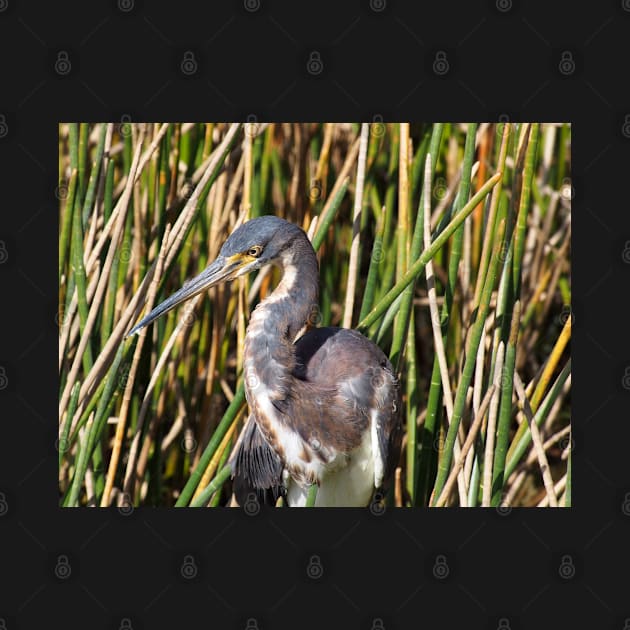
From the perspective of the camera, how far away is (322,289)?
2.66 meters

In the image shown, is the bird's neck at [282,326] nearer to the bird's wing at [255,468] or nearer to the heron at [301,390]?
the heron at [301,390]

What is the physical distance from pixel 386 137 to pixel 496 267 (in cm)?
89

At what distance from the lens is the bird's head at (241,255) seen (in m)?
2.06

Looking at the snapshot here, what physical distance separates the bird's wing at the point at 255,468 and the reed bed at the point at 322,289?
0.06 m

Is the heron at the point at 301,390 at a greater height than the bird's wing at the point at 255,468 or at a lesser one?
greater

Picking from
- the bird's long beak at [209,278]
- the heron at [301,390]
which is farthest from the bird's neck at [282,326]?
the bird's long beak at [209,278]

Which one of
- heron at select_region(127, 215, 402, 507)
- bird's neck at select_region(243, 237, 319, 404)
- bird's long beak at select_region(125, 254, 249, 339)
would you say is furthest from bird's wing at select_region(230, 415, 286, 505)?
bird's long beak at select_region(125, 254, 249, 339)

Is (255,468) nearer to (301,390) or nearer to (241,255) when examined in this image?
(301,390)

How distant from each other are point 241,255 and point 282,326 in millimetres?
209

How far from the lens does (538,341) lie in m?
2.96

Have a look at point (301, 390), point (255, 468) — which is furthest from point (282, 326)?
point (255, 468)

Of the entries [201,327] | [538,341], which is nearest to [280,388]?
[201,327]

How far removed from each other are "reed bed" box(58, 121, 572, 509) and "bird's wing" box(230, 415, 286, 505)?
2.2 inches

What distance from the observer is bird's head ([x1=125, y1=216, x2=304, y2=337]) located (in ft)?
6.75
